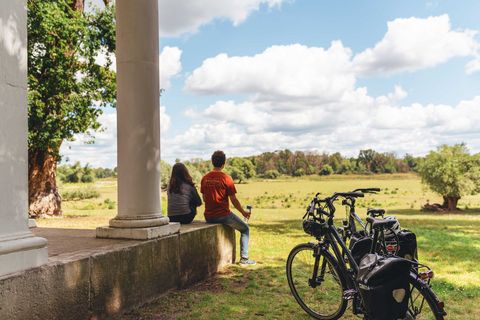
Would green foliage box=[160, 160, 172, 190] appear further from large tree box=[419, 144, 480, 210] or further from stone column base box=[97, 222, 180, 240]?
stone column base box=[97, 222, 180, 240]

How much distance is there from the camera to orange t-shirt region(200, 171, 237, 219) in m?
8.13

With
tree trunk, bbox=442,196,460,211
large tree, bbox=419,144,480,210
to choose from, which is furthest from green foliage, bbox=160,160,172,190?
tree trunk, bbox=442,196,460,211

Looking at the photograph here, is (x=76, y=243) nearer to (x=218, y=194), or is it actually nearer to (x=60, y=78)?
(x=218, y=194)

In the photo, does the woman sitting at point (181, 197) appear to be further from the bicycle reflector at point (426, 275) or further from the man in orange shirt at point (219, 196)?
the bicycle reflector at point (426, 275)

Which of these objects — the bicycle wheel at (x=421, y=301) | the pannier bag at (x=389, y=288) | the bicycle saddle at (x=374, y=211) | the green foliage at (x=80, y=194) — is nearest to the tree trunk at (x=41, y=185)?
the bicycle saddle at (x=374, y=211)

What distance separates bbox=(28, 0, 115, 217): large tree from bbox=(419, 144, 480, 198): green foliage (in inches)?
798

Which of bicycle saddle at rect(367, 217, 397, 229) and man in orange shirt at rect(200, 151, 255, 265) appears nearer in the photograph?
bicycle saddle at rect(367, 217, 397, 229)

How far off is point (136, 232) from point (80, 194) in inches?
1325

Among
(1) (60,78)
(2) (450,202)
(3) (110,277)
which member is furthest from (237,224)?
(2) (450,202)

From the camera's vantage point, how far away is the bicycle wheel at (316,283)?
5.35m

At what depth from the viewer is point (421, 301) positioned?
391 centimetres

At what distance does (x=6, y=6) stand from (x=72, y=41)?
13.7 metres

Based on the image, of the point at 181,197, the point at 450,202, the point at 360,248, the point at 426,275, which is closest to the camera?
the point at 426,275

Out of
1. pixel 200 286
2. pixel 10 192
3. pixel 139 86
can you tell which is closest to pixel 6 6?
pixel 10 192
